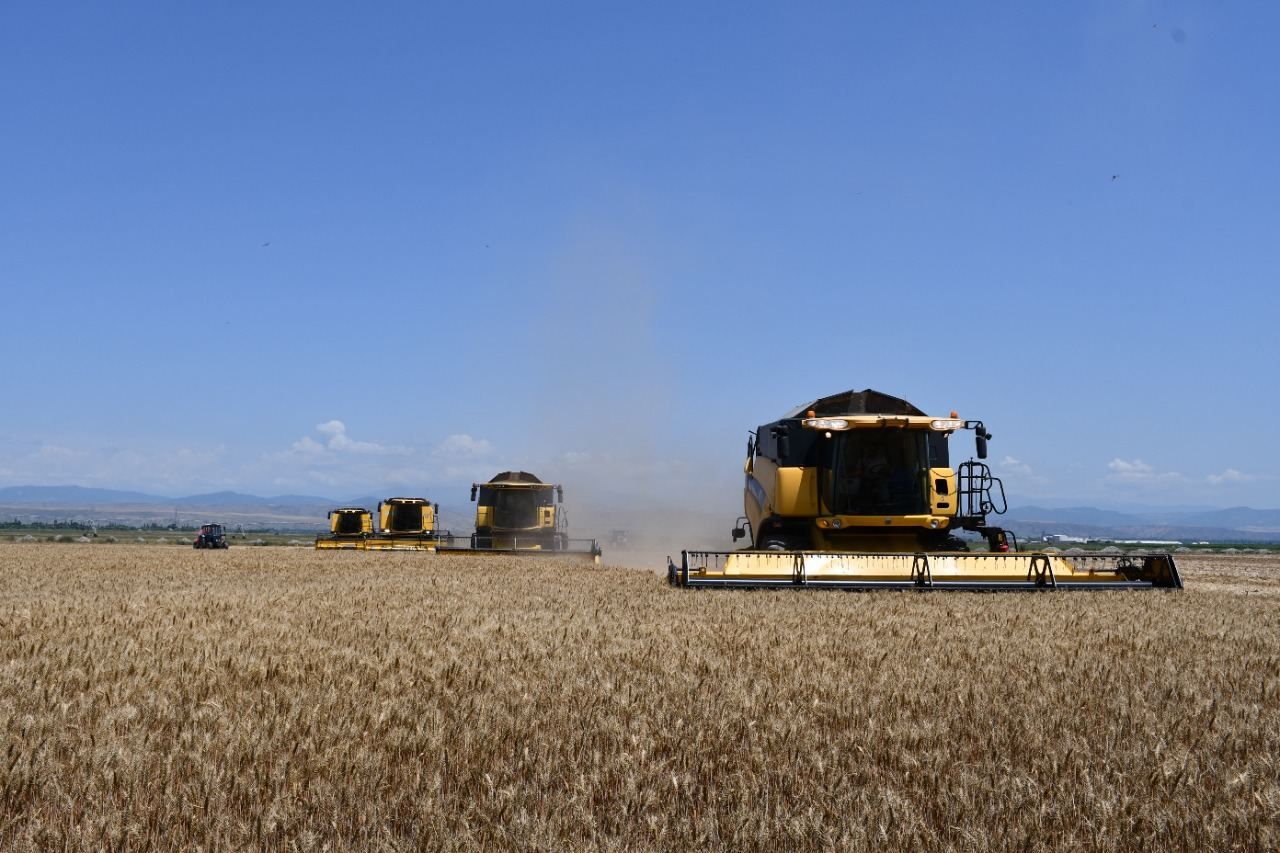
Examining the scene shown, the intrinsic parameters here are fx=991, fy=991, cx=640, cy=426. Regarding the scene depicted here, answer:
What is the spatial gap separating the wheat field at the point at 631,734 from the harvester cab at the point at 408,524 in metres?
30.9

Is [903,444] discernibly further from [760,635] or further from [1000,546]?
[760,635]

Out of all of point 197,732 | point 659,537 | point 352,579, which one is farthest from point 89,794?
point 659,537

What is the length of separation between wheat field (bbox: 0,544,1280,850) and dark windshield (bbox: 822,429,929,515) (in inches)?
258

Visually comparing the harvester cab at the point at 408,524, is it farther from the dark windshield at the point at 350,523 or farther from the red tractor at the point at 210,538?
the red tractor at the point at 210,538

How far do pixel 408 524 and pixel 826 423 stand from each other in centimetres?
3032

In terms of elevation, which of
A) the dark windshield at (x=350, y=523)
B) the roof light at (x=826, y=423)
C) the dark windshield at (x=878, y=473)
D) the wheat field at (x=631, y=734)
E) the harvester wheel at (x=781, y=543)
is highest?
the roof light at (x=826, y=423)

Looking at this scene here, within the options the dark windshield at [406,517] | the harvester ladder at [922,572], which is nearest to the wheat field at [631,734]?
the harvester ladder at [922,572]

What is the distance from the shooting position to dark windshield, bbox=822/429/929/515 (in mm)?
16125

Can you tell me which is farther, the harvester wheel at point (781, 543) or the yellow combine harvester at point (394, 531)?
the yellow combine harvester at point (394, 531)

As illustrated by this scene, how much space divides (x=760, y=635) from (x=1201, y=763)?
4274mm

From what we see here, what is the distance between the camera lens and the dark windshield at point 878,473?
1612 cm

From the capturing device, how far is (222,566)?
2384cm

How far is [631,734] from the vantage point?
15.4 feet

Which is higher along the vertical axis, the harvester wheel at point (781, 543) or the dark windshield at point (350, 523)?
the dark windshield at point (350, 523)
